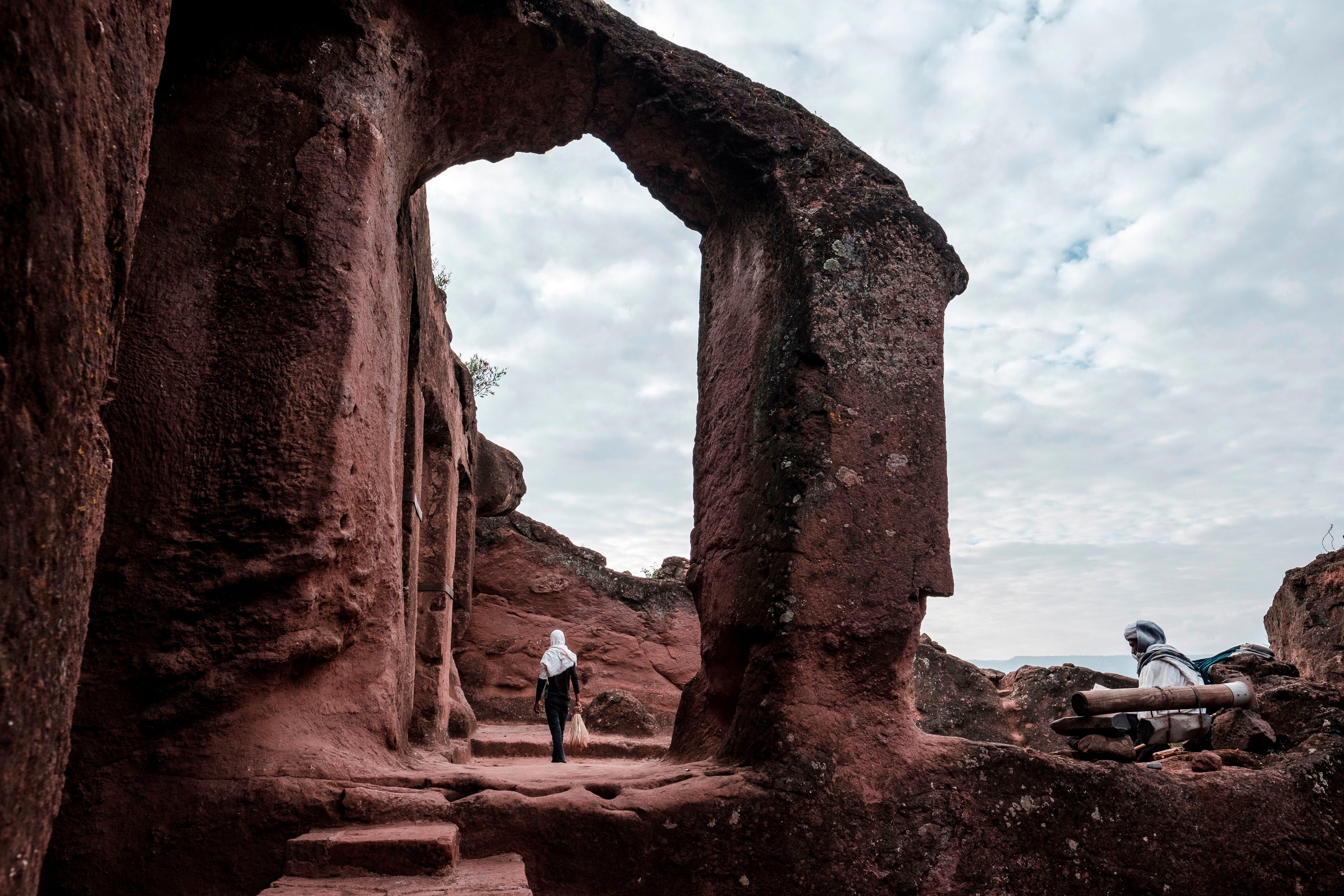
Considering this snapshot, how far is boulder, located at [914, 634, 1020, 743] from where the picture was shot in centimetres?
988

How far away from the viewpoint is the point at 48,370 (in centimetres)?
137

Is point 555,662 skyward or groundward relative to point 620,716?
skyward

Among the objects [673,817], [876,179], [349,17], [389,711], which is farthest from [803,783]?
[349,17]

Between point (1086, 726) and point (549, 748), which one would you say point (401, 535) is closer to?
point (1086, 726)

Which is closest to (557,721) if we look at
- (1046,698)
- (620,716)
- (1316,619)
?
(620,716)

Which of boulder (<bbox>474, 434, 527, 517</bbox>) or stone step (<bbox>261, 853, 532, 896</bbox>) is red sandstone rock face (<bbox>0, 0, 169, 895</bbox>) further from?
boulder (<bbox>474, 434, 527, 517</bbox>)

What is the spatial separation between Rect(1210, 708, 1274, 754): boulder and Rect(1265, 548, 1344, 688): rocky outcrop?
5063 millimetres

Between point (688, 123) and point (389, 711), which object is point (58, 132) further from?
point (688, 123)

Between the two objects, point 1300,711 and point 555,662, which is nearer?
point 1300,711

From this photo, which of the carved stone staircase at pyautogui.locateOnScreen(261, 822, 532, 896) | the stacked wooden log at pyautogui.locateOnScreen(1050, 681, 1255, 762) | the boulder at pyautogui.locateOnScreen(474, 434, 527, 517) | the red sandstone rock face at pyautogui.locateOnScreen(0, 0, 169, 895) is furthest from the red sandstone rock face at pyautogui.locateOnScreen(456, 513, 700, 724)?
the red sandstone rock face at pyautogui.locateOnScreen(0, 0, 169, 895)

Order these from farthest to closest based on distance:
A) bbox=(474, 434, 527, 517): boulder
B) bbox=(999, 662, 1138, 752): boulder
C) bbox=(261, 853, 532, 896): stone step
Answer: bbox=(999, 662, 1138, 752): boulder < bbox=(474, 434, 527, 517): boulder < bbox=(261, 853, 532, 896): stone step

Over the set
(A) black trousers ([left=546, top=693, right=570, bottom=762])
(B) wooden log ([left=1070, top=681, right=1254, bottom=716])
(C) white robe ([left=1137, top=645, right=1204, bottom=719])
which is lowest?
(A) black trousers ([left=546, top=693, right=570, bottom=762])

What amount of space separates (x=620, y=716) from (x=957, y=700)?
12.5 ft

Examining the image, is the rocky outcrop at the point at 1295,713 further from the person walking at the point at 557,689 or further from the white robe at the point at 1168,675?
the person walking at the point at 557,689
